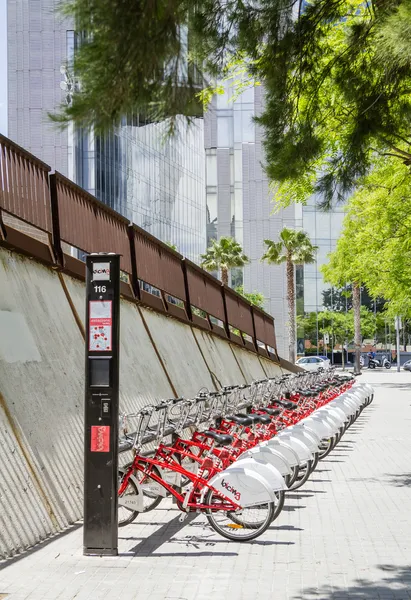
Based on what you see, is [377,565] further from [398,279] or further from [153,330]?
[398,279]

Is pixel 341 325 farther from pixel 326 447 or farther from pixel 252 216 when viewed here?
pixel 326 447

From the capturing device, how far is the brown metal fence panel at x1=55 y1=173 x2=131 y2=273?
11422 millimetres

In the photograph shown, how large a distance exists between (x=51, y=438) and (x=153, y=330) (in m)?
6.11

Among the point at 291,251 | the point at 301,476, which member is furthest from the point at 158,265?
the point at 291,251

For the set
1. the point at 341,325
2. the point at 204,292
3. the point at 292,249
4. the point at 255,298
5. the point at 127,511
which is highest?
the point at 292,249

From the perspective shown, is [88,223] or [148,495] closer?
[148,495]

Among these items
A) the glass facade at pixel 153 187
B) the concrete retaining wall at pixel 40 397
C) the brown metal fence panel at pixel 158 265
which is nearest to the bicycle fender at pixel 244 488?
the concrete retaining wall at pixel 40 397

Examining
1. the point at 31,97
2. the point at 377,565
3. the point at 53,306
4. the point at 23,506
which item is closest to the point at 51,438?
the point at 23,506

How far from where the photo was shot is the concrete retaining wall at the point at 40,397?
718 cm

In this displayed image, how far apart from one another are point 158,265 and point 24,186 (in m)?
6.32

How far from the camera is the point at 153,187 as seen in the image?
7406 centimetres

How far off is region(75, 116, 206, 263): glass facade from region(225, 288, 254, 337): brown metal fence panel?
3074 centimetres

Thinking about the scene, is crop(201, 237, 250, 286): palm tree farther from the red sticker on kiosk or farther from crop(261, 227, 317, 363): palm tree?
the red sticker on kiosk

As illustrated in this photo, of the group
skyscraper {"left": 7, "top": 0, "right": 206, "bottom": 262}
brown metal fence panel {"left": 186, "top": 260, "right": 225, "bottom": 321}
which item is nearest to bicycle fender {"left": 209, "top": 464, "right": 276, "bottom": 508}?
brown metal fence panel {"left": 186, "top": 260, "right": 225, "bottom": 321}
